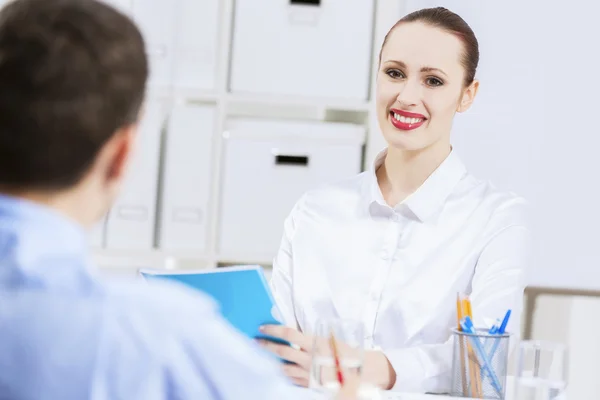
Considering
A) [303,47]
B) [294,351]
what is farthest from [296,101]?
[294,351]

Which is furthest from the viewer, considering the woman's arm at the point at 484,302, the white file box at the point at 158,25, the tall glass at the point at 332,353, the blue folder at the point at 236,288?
the white file box at the point at 158,25

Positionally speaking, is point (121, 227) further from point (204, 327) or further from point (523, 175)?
point (204, 327)

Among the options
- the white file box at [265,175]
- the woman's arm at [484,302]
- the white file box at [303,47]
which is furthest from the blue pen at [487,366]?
the white file box at [303,47]

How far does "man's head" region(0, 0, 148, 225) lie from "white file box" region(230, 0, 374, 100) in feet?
5.55

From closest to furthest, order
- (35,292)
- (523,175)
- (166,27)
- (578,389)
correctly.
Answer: (35,292), (166,27), (578,389), (523,175)

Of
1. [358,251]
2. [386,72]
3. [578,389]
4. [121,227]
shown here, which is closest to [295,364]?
[358,251]

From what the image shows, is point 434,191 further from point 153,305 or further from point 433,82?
point 153,305

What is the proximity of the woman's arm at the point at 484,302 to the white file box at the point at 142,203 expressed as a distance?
38.8 inches

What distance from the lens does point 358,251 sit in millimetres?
1755

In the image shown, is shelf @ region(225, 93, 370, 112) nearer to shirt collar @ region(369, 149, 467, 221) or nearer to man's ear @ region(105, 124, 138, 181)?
shirt collar @ region(369, 149, 467, 221)

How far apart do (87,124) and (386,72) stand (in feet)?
3.97

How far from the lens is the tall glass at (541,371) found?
3.92 ft

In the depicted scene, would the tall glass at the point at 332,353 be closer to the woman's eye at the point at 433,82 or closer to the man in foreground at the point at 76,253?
the man in foreground at the point at 76,253

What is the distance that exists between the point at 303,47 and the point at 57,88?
177cm
